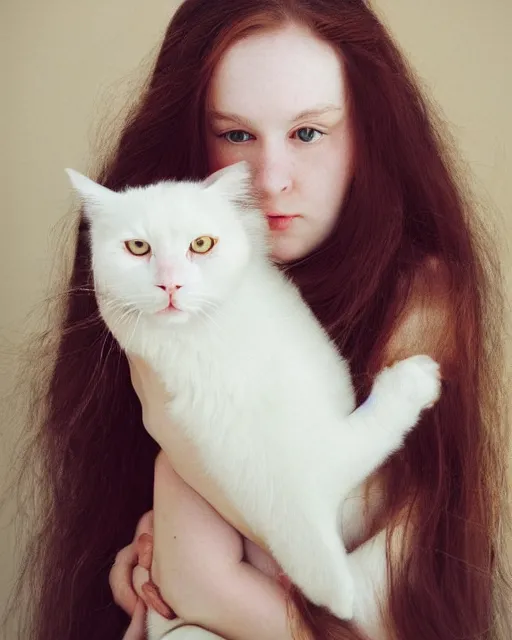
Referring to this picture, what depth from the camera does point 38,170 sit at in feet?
2.64

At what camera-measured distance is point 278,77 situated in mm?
610

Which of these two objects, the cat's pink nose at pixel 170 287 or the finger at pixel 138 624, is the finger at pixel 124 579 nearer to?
the finger at pixel 138 624

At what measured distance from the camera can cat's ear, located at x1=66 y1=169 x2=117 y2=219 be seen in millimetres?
597

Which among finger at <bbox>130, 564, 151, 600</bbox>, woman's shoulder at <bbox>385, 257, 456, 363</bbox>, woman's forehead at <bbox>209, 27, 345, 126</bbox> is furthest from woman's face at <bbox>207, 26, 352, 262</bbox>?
finger at <bbox>130, 564, 151, 600</bbox>

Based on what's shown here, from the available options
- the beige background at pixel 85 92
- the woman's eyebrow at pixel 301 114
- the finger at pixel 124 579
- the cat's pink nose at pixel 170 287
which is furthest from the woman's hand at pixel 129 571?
the woman's eyebrow at pixel 301 114

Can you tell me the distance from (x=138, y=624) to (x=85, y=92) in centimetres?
57

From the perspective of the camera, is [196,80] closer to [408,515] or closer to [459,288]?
[459,288]

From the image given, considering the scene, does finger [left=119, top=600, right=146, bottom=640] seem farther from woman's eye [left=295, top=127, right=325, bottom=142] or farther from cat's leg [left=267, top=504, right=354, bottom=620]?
woman's eye [left=295, top=127, right=325, bottom=142]

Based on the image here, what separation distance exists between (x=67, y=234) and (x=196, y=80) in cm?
24

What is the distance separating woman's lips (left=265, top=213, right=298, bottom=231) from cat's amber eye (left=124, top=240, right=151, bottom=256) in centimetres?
12

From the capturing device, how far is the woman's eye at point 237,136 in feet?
2.08

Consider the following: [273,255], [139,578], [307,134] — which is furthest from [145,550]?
[307,134]

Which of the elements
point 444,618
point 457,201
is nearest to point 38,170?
point 457,201

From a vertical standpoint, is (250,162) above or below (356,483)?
above
